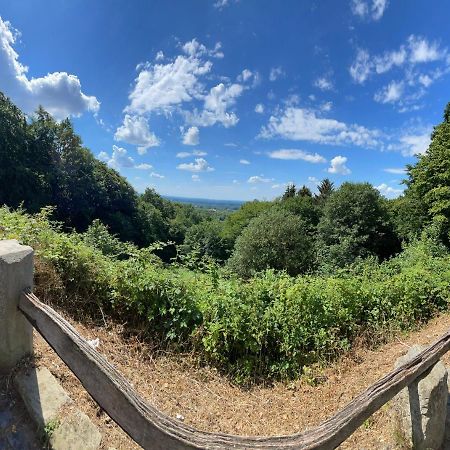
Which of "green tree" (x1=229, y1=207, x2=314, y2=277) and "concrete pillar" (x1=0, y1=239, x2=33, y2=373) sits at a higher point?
"concrete pillar" (x1=0, y1=239, x2=33, y2=373)

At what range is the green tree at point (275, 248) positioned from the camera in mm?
24688

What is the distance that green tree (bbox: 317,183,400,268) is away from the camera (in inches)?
941

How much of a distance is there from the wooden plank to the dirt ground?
116 centimetres

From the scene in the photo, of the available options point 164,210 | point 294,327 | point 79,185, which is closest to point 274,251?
point 294,327

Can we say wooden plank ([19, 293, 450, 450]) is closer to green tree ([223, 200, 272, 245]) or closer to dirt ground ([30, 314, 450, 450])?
dirt ground ([30, 314, 450, 450])

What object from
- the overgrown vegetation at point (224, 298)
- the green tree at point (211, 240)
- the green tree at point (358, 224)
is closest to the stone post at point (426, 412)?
the overgrown vegetation at point (224, 298)

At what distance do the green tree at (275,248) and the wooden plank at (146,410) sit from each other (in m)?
22.7

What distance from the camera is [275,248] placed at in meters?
25.0

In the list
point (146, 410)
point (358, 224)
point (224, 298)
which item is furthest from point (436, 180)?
point (146, 410)

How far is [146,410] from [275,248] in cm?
2409

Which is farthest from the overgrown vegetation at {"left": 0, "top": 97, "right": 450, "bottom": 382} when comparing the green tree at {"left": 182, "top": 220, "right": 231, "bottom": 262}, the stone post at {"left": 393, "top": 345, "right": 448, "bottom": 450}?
the green tree at {"left": 182, "top": 220, "right": 231, "bottom": 262}

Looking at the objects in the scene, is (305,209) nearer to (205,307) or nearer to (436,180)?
(436,180)

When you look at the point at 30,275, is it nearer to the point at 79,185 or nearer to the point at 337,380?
the point at 337,380

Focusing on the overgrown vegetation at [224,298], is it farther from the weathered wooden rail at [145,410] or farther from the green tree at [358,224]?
the green tree at [358,224]
